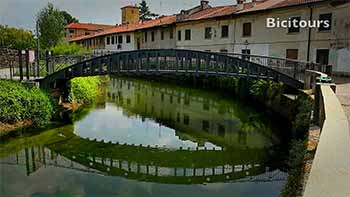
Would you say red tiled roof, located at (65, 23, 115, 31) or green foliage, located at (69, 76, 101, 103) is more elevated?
red tiled roof, located at (65, 23, 115, 31)

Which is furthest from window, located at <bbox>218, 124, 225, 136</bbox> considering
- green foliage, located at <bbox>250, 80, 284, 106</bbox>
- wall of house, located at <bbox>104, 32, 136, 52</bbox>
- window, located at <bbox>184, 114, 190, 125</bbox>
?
wall of house, located at <bbox>104, 32, 136, 52</bbox>

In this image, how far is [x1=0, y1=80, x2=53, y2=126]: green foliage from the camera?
40.0 ft

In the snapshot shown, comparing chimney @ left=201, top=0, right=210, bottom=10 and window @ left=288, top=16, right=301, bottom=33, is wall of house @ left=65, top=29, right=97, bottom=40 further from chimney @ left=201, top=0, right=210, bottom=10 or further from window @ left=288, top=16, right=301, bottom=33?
window @ left=288, top=16, right=301, bottom=33

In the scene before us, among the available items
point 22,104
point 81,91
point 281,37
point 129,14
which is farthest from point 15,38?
point 22,104

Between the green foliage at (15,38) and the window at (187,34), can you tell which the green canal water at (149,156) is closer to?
the window at (187,34)

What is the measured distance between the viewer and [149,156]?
439 inches

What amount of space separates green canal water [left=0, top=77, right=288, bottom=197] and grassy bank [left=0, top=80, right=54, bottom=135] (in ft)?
1.94

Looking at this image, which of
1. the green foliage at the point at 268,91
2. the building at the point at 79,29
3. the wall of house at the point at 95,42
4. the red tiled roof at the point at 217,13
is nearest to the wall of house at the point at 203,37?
the red tiled roof at the point at 217,13

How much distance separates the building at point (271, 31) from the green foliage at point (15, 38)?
1973 centimetres

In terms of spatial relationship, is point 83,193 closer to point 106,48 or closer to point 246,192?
point 246,192

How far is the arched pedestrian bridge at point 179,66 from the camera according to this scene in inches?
610

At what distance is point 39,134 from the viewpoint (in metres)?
12.6

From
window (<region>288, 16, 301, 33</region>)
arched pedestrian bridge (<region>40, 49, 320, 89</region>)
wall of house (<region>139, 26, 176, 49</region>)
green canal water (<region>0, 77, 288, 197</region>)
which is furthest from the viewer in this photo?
wall of house (<region>139, 26, 176, 49</region>)

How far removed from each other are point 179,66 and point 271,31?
10814 millimetres
